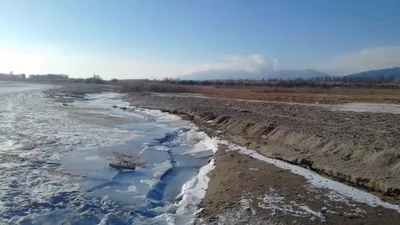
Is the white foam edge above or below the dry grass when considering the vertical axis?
above

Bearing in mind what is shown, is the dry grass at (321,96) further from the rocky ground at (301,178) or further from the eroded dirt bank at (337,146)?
the rocky ground at (301,178)

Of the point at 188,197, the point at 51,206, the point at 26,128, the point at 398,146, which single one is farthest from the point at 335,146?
the point at 26,128

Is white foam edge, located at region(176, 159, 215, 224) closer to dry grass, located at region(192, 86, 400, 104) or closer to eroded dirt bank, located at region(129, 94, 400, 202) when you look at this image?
eroded dirt bank, located at region(129, 94, 400, 202)

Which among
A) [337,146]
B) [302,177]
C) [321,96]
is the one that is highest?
[337,146]

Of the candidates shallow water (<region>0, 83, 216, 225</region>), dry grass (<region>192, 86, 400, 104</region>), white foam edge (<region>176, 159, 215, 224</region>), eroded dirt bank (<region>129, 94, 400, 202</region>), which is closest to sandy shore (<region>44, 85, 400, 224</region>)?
eroded dirt bank (<region>129, 94, 400, 202</region>)

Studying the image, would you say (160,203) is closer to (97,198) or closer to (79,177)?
(97,198)

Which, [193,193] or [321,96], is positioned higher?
Result: [193,193]

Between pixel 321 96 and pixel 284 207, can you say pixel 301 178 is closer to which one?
pixel 284 207

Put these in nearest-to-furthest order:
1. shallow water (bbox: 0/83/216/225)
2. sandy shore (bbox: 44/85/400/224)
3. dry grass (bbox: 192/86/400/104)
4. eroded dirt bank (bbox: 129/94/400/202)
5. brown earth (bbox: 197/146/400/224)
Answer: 1. brown earth (bbox: 197/146/400/224)
2. sandy shore (bbox: 44/85/400/224)
3. shallow water (bbox: 0/83/216/225)
4. eroded dirt bank (bbox: 129/94/400/202)
5. dry grass (bbox: 192/86/400/104)

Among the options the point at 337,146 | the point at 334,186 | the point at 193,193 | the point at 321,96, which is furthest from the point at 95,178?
the point at 321,96

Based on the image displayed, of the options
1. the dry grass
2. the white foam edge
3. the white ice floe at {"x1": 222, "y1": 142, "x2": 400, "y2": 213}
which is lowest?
the dry grass
